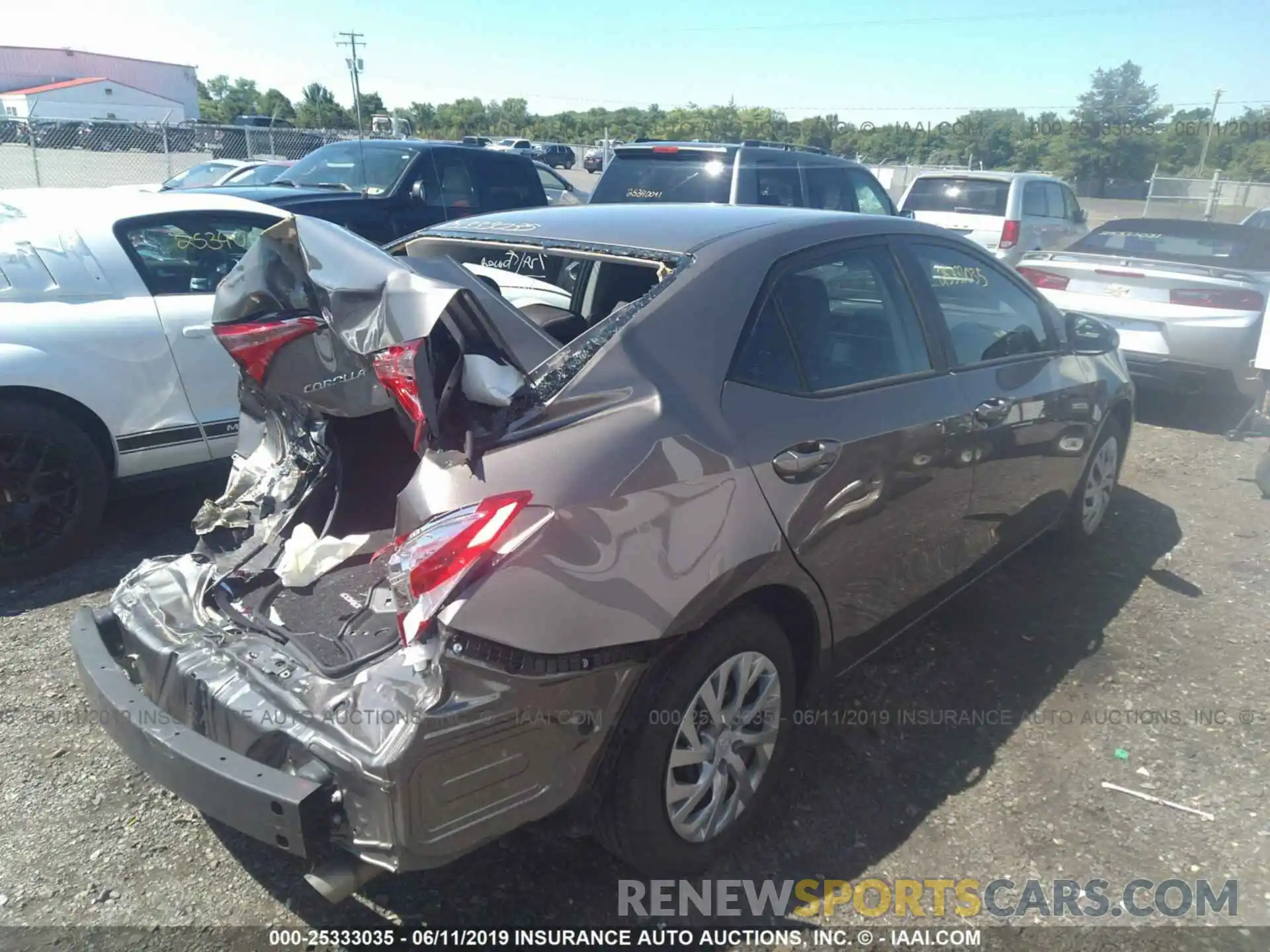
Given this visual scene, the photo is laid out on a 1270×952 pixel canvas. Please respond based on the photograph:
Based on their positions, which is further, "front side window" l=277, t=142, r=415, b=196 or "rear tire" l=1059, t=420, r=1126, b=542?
"front side window" l=277, t=142, r=415, b=196

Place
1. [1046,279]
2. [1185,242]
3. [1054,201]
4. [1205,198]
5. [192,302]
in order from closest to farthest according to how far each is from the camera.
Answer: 1. [192,302]
2. [1046,279]
3. [1185,242]
4. [1054,201]
5. [1205,198]

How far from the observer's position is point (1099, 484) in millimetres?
4770

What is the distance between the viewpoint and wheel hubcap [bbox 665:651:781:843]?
2396mm

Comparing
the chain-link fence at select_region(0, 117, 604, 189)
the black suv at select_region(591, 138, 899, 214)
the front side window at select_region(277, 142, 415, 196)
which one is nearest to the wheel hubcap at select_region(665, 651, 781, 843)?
the black suv at select_region(591, 138, 899, 214)

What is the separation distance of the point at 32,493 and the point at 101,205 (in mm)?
1482

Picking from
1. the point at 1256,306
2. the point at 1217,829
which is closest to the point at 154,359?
the point at 1217,829

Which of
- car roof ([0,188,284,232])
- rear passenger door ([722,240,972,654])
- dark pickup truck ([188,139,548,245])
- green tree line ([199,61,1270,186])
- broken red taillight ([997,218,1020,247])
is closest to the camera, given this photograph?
rear passenger door ([722,240,972,654])

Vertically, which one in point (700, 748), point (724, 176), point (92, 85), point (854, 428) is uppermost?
point (92, 85)

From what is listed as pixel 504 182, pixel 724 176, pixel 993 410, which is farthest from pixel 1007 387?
pixel 504 182

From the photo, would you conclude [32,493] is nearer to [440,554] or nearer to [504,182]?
[440,554]

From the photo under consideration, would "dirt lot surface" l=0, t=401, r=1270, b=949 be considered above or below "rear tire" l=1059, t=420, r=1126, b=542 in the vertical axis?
below

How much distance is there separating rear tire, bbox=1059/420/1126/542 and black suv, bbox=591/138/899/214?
136 inches

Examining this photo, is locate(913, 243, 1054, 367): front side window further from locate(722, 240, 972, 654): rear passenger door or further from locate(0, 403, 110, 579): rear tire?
locate(0, 403, 110, 579): rear tire

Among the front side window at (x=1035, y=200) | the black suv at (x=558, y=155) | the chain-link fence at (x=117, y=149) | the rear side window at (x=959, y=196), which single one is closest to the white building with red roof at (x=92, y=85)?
the black suv at (x=558, y=155)
